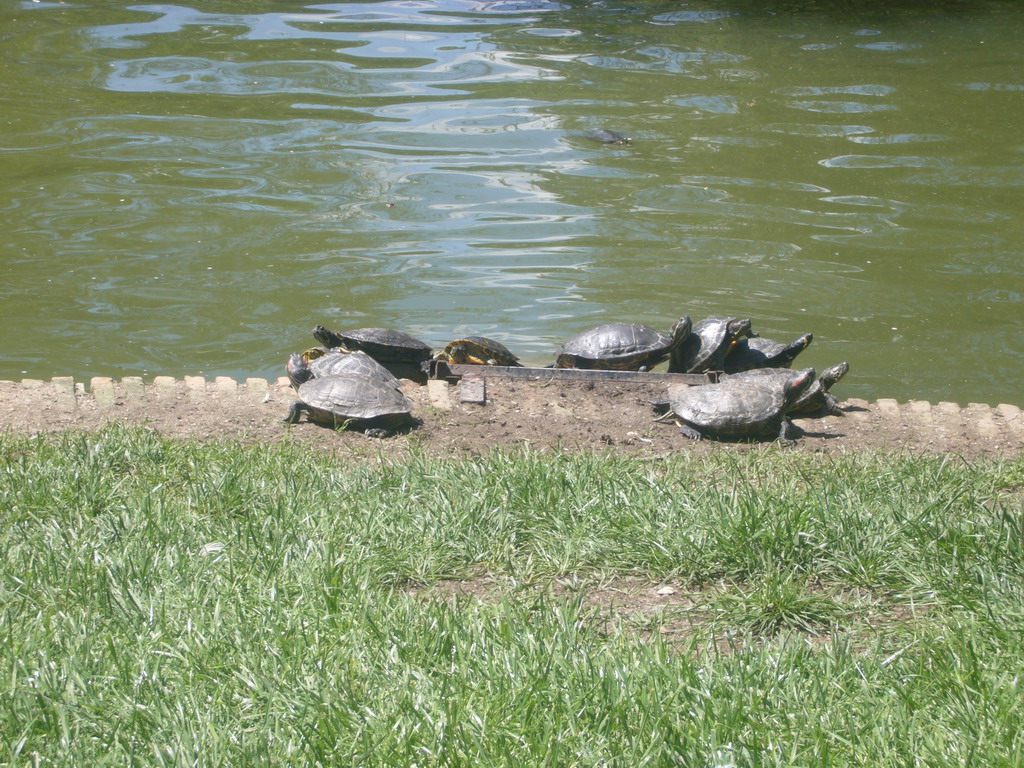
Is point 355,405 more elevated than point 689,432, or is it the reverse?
point 355,405

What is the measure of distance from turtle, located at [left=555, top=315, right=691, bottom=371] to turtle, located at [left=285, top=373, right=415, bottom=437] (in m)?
2.03

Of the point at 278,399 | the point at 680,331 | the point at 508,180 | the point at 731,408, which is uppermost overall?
the point at 508,180

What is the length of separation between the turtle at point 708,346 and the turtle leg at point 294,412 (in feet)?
10.9

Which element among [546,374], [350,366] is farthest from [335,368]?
Answer: [546,374]

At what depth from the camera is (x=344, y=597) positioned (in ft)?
11.2

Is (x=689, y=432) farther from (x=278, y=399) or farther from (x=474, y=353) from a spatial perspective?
(x=278, y=399)

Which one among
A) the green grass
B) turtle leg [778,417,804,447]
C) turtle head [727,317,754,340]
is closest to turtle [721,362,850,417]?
turtle leg [778,417,804,447]

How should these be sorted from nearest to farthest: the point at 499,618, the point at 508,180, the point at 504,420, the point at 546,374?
the point at 499,618, the point at 504,420, the point at 546,374, the point at 508,180

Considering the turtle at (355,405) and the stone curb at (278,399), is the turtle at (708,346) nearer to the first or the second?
the stone curb at (278,399)

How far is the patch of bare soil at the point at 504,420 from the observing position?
655 cm

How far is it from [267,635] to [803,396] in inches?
212

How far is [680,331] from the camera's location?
8.37m

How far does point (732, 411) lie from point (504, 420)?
1.62 m

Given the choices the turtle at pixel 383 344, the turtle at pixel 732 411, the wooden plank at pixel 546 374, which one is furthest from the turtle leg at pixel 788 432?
the turtle at pixel 383 344
